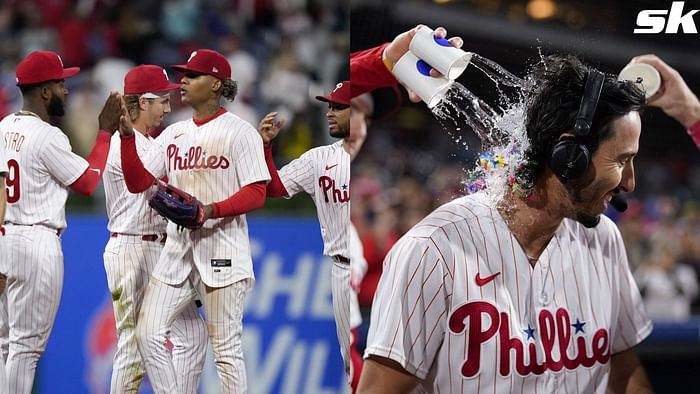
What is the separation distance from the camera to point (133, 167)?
96.2 inches

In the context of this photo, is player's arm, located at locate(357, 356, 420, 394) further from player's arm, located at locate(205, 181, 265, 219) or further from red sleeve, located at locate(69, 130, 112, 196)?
red sleeve, located at locate(69, 130, 112, 196)

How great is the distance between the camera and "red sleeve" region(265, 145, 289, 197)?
8.31 feet

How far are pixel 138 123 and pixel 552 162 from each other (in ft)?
4.39

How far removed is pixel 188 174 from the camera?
8.01ft

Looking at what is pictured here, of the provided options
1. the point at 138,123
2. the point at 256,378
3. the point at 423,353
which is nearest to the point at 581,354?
the point at 423,353

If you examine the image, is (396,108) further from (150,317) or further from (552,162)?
(150,317)

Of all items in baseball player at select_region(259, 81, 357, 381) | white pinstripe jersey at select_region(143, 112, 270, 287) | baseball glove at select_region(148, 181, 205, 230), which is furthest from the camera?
baseball player at select_region(259, 81, 357, 381)

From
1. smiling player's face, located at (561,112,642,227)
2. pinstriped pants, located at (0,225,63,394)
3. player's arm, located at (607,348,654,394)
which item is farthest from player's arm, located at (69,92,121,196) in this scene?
player's arm, located at (607,348,654,394)

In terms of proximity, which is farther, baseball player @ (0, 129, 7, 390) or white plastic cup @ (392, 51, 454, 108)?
baseball player @ (0, 129, 7, 390)

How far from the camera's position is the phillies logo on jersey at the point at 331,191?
2.58 m

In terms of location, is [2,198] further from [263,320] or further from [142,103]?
[263,320]

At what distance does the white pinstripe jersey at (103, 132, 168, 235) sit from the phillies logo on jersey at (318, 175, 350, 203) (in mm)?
483

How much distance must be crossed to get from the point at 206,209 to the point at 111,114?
0.41 m

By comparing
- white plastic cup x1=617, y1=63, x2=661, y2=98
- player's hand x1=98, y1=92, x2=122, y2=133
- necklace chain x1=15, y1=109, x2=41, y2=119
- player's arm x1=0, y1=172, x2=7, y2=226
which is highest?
white plastic cup x1=617, y1=63, x2=661, y2=98
